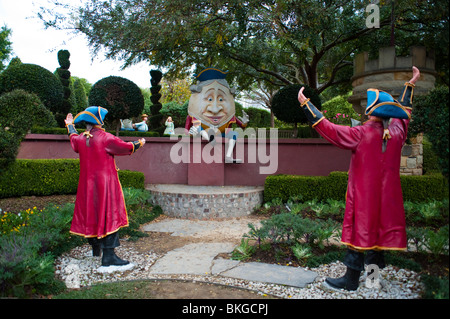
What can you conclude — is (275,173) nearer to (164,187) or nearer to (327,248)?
(164,187)

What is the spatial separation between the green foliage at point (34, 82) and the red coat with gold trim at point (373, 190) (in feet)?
33.7

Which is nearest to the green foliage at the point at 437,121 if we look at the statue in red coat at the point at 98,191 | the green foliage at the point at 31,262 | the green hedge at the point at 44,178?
the statue in red coat at the point at 98,191

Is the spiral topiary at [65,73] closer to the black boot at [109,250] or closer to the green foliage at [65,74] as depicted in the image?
the green foliage at [65,74]

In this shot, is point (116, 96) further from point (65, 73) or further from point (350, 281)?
point (350, 281)

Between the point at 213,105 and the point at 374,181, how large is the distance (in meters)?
5.73

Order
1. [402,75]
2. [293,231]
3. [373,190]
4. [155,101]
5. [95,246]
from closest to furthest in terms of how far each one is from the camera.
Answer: [373,190] → [95,246] → [293,231] → [402,75] → [155,101]

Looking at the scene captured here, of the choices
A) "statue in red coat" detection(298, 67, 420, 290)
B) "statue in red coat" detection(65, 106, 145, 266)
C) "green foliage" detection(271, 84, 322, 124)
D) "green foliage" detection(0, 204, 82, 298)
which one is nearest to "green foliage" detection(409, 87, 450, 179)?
"statue in red coat" detection(298, 67, 420, 290)

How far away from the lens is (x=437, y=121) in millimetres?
3125

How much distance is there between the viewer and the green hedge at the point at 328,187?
22.9 ft

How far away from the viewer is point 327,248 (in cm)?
474

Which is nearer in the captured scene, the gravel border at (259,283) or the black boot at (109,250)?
the gravel border at (259,283)

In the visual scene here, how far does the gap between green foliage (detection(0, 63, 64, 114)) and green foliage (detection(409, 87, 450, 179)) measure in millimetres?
10651

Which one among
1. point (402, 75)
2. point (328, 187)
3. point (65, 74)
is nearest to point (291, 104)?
point (328, 187)
